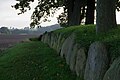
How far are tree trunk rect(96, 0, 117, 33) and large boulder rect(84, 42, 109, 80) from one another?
420cm

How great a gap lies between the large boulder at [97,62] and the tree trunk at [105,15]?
420cm

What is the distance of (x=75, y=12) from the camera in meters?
33.3

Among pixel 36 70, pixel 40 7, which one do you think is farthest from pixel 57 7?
pixel 36 70

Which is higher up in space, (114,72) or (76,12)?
(76,12)

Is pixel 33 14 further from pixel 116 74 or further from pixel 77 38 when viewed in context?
pixel 116 74

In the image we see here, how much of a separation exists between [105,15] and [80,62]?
3765 mm

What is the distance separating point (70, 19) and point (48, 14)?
13137 millimetres

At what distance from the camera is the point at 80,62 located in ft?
42.9

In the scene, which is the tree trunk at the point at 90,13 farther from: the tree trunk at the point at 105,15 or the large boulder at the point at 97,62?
the large boulder at the point at 97,62

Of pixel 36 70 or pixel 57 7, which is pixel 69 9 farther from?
pixel 36 70

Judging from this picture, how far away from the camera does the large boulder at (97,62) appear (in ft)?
35.3

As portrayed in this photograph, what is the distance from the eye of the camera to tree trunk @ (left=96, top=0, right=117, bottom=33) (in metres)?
16.0

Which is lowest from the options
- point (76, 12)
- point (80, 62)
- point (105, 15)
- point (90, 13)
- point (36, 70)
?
point (36, 70)

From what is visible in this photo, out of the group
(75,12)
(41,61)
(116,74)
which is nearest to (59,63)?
(41,61)
